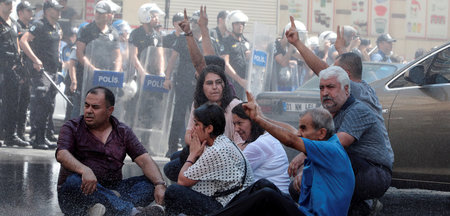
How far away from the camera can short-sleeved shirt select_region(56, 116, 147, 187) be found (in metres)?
5.61

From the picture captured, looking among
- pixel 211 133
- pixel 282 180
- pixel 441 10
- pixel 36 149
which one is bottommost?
pixel 36 149

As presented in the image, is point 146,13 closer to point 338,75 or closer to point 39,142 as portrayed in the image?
point 39,142

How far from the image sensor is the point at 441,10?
2280 cm

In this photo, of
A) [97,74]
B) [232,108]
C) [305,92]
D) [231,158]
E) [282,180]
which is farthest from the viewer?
[97,74]

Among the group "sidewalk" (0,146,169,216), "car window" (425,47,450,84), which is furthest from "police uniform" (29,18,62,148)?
"car window" (425,47,450,84)

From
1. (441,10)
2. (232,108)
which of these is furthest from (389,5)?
(232,108)

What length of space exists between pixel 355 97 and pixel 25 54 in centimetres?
677

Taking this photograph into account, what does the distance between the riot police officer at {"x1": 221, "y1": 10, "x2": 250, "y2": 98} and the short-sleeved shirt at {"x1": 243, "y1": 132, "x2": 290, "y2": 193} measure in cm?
577

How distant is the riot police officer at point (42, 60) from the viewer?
11.3m

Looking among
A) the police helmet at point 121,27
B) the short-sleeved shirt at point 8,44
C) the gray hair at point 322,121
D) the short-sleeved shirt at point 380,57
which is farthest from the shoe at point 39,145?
the gray hair at point 322,121

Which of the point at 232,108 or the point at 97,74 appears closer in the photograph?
the point at 232,108

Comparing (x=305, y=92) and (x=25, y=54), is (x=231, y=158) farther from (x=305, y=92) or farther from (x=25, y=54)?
(x=25, y=54)

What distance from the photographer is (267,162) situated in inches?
219

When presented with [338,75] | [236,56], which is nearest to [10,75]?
[236,56]
